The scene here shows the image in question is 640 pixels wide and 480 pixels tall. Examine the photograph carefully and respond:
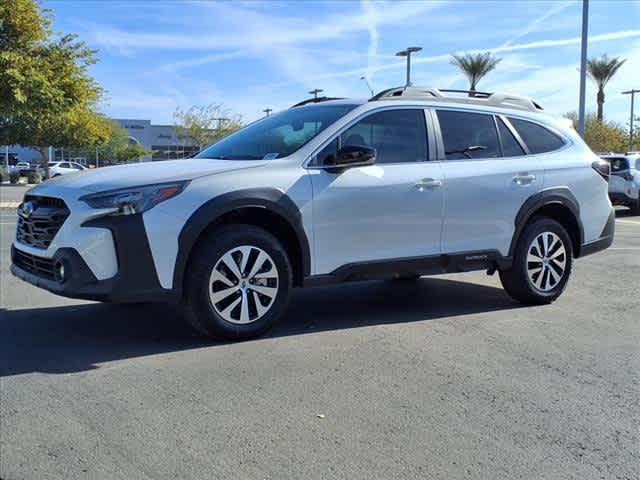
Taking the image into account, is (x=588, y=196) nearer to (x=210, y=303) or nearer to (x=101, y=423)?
(x=210, y=303)

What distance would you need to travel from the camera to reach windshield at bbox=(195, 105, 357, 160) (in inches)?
208

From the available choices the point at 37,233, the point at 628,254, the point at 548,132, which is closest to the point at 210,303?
the point at 37,233

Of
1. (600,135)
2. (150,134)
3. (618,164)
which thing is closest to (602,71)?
(600,135)

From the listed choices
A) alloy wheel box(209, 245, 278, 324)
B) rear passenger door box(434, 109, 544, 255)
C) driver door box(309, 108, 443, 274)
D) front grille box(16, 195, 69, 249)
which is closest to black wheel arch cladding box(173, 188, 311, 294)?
driver door box(309, 108, 443, 274)

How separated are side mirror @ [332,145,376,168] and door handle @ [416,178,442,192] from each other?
0.56 metres

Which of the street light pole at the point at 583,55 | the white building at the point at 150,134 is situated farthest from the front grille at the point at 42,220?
the white building at the point at 150,134

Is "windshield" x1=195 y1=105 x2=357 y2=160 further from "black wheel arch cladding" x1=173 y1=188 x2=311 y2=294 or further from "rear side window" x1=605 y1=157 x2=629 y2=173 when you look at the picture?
"rear side window" x1=605 y1=157 x2=629 y2=173

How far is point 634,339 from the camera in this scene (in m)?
5.17

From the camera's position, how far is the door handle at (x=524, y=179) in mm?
5969

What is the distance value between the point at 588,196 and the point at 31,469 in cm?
549

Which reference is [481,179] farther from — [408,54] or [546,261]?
[408,54]

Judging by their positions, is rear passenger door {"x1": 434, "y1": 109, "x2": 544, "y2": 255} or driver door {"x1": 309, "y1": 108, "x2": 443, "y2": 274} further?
rear passenger door {"x1": 434, "y1": 109, "x2": 544, "y2": 255}

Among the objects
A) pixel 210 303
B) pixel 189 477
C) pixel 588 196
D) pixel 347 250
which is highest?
pixel 588 196

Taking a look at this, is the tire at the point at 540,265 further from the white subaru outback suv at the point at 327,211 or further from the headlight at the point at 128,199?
the headlight at the point at 128,199
